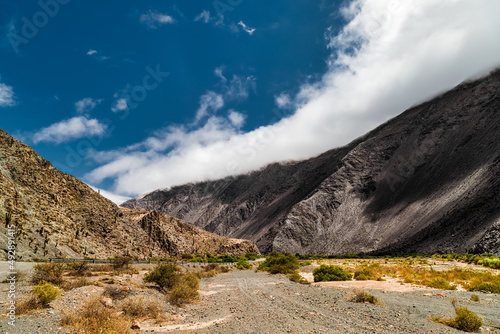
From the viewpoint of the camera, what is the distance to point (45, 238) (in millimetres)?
29734

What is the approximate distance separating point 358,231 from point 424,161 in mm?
33823

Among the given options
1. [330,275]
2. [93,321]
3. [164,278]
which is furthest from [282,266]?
[93,321]

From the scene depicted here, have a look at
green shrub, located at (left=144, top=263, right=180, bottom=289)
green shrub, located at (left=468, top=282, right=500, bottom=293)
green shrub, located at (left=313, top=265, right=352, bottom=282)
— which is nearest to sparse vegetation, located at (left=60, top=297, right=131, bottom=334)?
green shrub, located at (left=144, top=263, right=180, bottom=289)

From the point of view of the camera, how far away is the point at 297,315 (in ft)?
35.2

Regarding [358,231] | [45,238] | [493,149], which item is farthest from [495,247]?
[45,238]

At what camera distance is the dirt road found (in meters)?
8.89

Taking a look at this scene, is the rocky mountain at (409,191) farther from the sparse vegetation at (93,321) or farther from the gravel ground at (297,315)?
the sparse vegetation at (93,321)

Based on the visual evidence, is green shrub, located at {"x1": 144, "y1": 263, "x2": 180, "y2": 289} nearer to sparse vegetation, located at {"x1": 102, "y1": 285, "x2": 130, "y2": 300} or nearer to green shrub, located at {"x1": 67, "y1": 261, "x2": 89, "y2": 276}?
green shrub, located at {"x1": 67, "y1": 261, "x2": 89, "y2": 276}

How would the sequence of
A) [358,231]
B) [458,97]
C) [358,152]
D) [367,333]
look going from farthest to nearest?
[358,152]
[458,97]
[358,231]
[367,333]

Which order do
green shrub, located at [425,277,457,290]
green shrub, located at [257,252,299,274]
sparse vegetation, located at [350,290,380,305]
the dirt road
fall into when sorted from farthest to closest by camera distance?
green shrub, located at [257,252,299,274] < green shrub, located at [425,277,457,290] < sparse vegetation, located at [350,290,380,305] < the dirt road

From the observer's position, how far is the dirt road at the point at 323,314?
29.2ft

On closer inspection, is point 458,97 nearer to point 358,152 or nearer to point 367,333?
point 358,152

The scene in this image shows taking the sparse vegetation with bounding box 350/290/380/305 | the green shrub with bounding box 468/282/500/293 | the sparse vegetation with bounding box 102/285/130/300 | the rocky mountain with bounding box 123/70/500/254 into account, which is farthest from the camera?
the rocky mountain with bounding box 123/70/500/254

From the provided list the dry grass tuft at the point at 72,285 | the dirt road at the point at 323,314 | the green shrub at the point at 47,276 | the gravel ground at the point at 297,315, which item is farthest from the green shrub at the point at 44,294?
the dirt road at the point at 323,314
